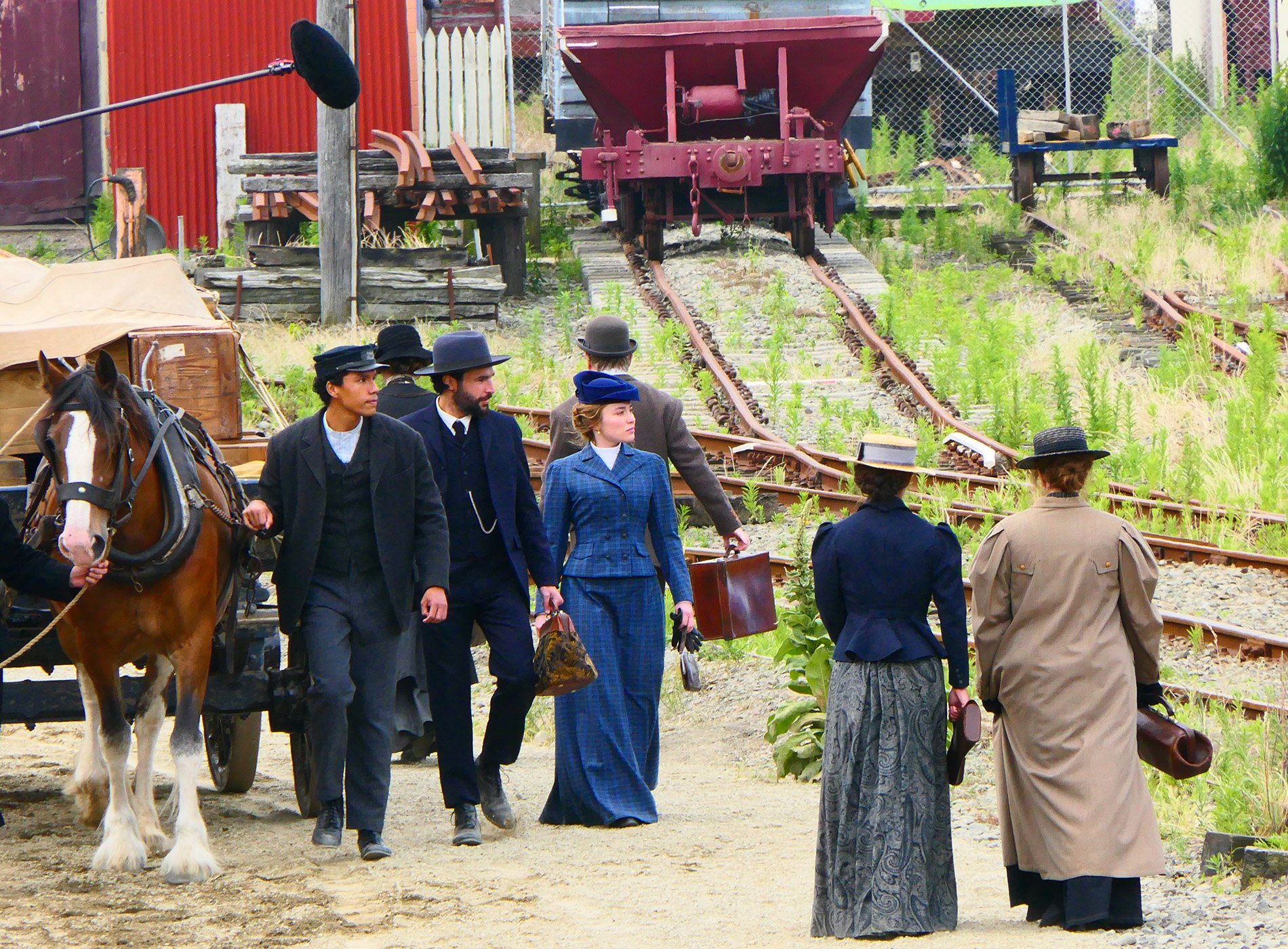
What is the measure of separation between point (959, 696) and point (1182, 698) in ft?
9.75

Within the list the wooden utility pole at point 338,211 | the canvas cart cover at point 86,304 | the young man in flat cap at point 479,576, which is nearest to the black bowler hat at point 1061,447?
the young man in flat cap at point 479,576

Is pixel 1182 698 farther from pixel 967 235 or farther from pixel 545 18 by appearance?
pixel 545 18

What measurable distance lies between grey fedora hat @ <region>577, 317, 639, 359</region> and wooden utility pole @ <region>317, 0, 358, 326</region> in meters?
9.59

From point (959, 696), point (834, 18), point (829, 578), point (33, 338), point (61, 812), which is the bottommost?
point (61, 812)

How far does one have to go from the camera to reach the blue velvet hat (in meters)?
6.70

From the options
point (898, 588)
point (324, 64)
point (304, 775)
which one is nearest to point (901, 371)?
point (324, 64)

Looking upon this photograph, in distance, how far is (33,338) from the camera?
23.2 ft

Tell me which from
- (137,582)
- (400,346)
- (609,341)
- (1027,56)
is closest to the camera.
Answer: (137,582)

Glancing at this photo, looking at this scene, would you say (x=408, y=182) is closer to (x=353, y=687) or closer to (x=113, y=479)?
(x=353, y=687)

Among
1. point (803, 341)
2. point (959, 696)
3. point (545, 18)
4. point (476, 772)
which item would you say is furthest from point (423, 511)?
point (545, 18)

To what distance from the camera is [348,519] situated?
6234 mm

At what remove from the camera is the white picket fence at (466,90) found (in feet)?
71.8

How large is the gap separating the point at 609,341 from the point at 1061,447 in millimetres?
2400

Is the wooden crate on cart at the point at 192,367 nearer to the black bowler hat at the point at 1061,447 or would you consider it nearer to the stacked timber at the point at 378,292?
the black bowler hat at the point at 1061,447
